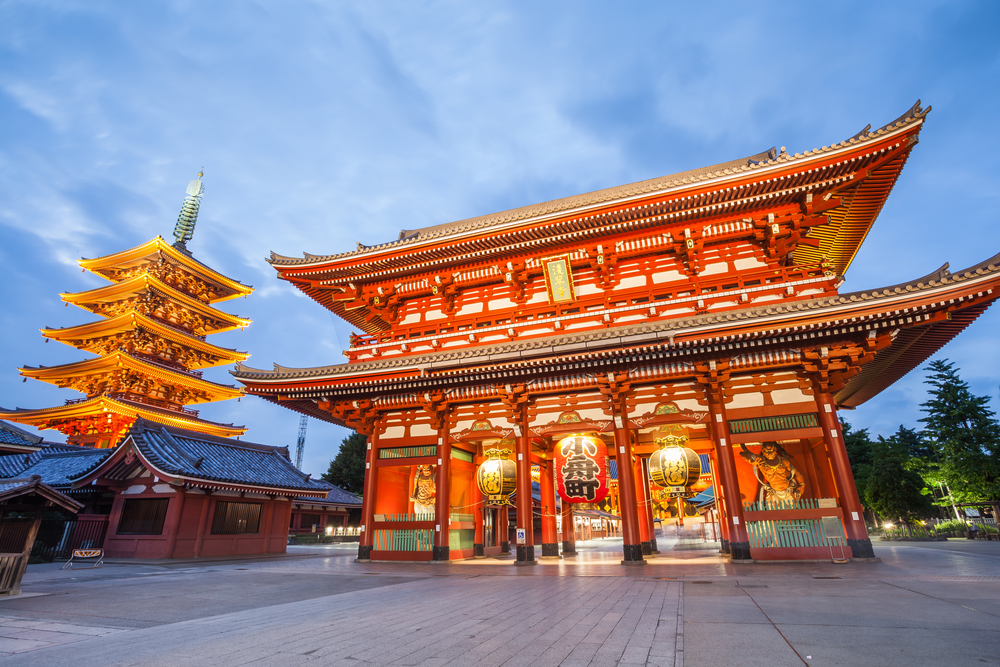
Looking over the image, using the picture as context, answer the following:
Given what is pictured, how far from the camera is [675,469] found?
12633mm

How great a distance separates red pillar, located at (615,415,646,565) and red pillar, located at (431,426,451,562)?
5.65m

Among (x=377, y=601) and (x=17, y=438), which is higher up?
(x=17, y=438)

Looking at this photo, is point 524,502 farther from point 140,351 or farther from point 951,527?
point 140,351

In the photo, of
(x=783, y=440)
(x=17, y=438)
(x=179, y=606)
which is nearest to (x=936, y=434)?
(x=783, y=440)

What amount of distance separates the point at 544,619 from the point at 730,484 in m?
8.62

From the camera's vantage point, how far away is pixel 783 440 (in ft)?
42.5

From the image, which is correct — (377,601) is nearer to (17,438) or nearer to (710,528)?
(17,438)

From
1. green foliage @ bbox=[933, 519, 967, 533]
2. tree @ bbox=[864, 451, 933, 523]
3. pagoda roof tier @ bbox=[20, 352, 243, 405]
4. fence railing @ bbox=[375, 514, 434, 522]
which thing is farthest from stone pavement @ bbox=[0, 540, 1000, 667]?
pagoda roof tier @ bbox=[20, 352, 243, 405]

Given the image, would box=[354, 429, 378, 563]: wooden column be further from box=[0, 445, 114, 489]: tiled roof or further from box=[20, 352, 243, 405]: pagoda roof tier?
box=[20, 352, 243, 405]: pagoda roof tier

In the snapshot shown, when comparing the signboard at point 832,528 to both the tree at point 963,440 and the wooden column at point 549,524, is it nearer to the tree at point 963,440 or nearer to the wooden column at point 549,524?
the wooden column at point 549,524

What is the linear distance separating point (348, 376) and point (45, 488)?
748 cm

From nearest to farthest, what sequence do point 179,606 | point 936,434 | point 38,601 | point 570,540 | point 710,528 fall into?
point 179,606, point 38,601, point 570,540, point 936,434, point 710,528

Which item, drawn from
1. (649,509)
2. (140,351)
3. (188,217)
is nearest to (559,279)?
(649,509)

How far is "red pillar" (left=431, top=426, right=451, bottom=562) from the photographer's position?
15.2 meters
